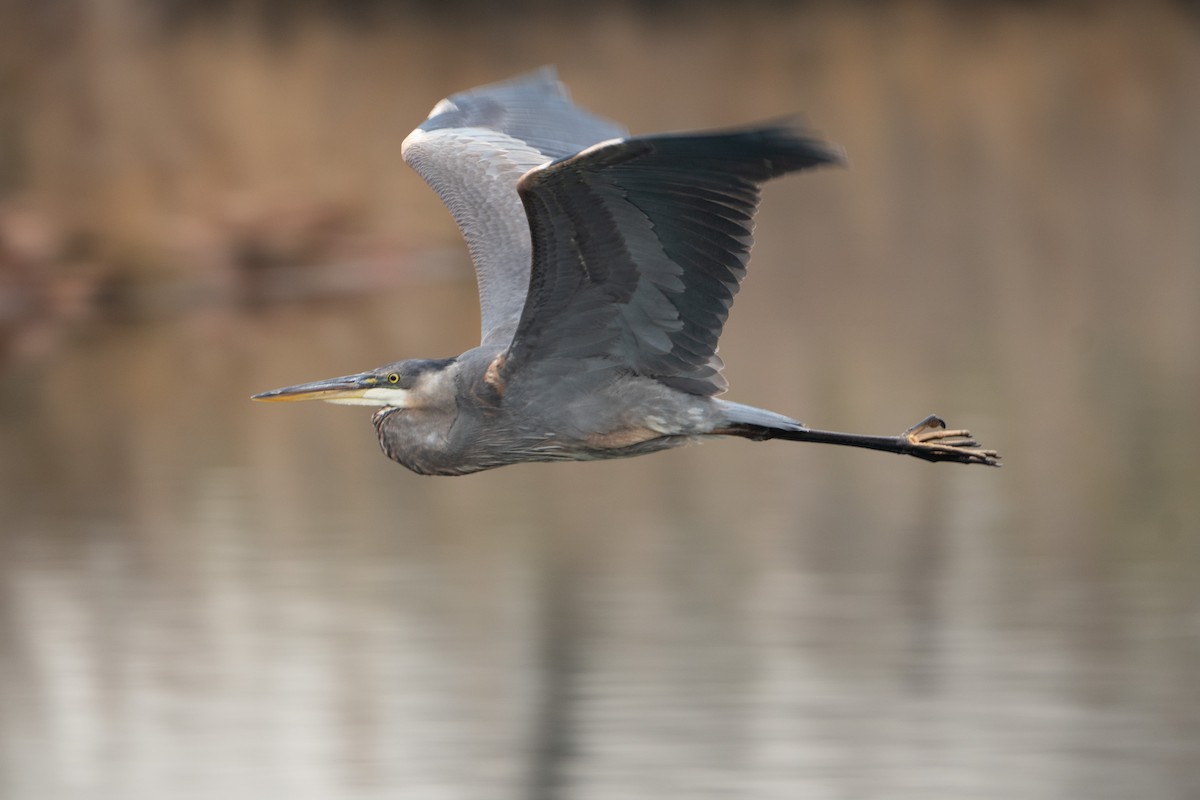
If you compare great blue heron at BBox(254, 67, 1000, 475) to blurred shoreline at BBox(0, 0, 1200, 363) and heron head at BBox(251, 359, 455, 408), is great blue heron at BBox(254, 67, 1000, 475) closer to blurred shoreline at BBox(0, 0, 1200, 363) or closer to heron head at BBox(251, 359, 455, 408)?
heron head at BBox(251, 359, 455, 408)

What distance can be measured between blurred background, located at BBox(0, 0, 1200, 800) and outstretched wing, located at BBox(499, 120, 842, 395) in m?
2.95

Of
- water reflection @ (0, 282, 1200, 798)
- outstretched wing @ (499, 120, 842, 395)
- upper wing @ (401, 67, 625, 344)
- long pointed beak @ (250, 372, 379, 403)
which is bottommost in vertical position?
water reflection @ (0, 282, 1200, 798)

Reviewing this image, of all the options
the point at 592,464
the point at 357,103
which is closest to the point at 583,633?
the point at 592,464

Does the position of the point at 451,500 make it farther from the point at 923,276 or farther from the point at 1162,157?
the point at 1162,157

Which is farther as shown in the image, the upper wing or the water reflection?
the water reflection

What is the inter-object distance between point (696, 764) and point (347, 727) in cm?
186

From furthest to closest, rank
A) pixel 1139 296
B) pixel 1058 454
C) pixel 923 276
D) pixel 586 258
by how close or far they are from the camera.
→ 1. pixel 923 276
2. pixel 1139 296
3. pixel 1058 454
4. pixel 586 258

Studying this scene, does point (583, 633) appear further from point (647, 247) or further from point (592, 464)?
point (592, 464)

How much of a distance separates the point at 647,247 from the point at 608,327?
39 cm

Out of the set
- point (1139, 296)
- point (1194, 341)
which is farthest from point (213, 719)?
point (1139, 296)

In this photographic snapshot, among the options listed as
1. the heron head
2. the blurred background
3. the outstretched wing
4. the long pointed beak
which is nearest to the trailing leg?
the outstretched wing

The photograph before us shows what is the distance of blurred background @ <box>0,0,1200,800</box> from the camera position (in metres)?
9.87

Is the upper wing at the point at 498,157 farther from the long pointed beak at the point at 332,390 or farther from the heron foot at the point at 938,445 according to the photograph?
the heron foot at the point at 938,445

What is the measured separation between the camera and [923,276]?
24484mm
